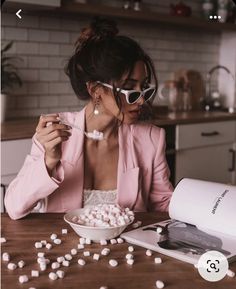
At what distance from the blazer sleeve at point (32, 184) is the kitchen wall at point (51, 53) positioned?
127mm

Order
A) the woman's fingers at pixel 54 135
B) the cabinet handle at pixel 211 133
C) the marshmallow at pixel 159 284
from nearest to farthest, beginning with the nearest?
the marshmallow at pixel 159 284, the woman's fingers at pixel 54 135, the cabinet handle at pixel 211 133

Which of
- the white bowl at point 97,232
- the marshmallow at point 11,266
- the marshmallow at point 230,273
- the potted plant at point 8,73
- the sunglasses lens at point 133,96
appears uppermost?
the potted plant at point 8,73

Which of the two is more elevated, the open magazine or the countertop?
the countertop

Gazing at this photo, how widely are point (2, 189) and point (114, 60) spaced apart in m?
0.41

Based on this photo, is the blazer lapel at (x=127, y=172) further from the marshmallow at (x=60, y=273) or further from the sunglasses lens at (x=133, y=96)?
the marshmallow at (x=60, y=273)

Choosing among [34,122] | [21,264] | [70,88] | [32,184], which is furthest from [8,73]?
[21,264]

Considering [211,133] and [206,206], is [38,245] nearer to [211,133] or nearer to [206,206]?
[206,206]

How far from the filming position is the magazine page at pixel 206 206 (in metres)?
0.87

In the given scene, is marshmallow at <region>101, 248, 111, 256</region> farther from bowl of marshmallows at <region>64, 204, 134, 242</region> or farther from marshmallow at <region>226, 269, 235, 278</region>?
marshmallow at <region>226, 269, 235, 278</region>

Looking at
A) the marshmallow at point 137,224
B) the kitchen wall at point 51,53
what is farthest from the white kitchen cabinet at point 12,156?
the marshmallow at point 137,224

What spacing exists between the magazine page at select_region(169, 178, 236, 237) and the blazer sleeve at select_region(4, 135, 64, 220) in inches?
9.8

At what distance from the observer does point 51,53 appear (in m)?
1.32

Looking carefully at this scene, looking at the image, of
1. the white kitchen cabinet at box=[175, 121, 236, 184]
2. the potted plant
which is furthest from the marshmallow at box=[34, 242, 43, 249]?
the potted plant

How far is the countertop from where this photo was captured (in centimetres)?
113
